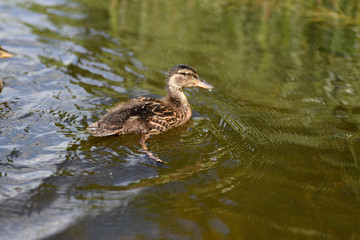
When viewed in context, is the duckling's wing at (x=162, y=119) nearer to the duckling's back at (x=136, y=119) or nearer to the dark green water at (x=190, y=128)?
the duckling's back at (x=136, y=119)

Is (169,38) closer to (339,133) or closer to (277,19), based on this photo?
(277,19)

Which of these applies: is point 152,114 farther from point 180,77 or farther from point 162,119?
point 180,77

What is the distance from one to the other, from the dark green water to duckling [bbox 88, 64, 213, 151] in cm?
14

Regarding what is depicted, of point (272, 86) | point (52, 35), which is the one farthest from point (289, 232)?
point (52, 35)

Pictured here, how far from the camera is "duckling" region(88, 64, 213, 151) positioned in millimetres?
4602

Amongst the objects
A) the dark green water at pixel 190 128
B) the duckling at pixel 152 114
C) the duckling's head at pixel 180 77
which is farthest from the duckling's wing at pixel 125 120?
the duckling's head at pixel 180 77

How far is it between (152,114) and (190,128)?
1.58 feet

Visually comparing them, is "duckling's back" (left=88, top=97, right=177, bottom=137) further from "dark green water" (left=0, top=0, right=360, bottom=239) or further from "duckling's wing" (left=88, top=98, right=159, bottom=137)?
"dark green water" (left=0, top=0, right=360, bottom=239)

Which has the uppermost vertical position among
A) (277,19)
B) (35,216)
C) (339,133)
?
(277,19)

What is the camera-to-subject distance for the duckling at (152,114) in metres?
4.60

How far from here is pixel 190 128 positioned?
196 inches

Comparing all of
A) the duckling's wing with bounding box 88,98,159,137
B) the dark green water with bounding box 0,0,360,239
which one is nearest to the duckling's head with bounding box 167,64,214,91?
the dark green water with bounding box 0,0,360,239

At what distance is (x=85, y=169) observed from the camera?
12.8 feet

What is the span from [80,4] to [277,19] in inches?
169
